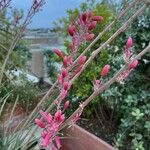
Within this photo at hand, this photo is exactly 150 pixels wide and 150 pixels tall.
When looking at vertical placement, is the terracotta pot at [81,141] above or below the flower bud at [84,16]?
below

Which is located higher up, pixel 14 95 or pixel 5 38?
pixel 5 38

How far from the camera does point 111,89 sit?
218cm

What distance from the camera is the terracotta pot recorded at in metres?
2.10

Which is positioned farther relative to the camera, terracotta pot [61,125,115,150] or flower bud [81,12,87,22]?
terracotta pot [61,125,115,150]

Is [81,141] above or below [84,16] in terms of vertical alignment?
below

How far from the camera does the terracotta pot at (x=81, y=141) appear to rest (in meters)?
2.10

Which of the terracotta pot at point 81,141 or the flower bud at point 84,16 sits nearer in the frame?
the flower bud at point 84,16

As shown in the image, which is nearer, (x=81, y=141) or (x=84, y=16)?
(x=84, y=16)

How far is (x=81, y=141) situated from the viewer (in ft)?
7.41

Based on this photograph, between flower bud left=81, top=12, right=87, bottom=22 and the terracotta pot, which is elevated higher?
flower bud left=81, top=12, right=87, bottom=22

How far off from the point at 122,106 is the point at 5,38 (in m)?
0.98

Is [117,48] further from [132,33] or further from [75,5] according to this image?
[75,5]

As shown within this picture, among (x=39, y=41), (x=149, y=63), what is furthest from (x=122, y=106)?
(x=39, y=41)

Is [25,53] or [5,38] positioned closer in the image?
[5,38]
